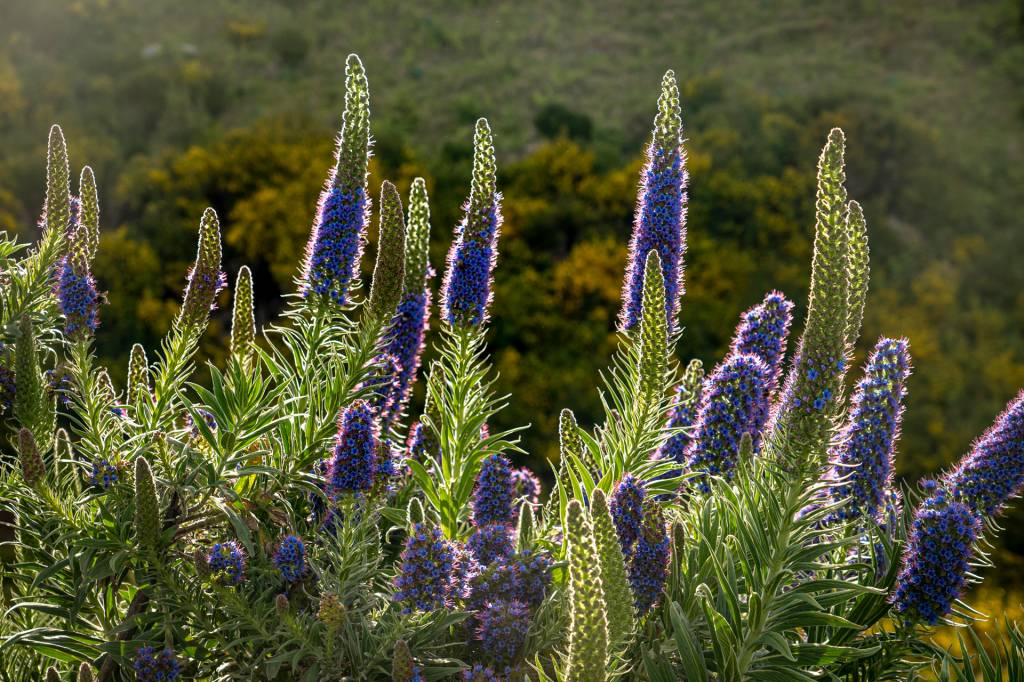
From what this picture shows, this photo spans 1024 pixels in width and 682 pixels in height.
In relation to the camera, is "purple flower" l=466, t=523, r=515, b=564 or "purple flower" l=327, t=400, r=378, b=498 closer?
"purple flower" l=327, t=400, r=378, b=498

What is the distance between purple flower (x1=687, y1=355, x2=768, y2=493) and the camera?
2178 mm

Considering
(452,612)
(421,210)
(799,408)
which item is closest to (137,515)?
(452,612)

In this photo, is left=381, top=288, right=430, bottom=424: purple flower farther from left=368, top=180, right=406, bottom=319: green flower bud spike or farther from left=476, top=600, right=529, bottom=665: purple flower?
left=476, top=600, right=529, bottom=665: purple flower

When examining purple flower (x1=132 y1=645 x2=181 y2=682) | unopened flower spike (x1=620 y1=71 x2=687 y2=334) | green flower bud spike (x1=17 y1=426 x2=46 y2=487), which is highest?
unopened flower spike (x1=620 y1=71 x2=687 y2=334)

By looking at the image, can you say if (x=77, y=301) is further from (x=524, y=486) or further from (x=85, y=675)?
(x=524, y=486)

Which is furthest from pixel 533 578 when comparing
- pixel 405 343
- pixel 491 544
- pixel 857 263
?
pixel 857 263

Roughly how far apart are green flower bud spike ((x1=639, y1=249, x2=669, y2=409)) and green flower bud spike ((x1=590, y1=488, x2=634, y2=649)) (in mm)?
706

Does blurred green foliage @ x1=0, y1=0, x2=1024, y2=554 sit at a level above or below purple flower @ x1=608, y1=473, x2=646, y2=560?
above

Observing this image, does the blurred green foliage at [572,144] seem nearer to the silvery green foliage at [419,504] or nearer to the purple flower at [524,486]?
the purple flower at [524,486]

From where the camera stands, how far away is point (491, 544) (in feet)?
6.99

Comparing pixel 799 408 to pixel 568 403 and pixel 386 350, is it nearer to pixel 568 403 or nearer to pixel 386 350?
pixel 386 350

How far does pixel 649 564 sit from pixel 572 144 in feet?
42.3

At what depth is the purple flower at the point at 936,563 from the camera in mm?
1909

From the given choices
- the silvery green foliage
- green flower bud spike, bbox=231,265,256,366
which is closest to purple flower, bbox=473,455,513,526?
the silvery green foliage
